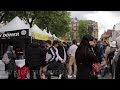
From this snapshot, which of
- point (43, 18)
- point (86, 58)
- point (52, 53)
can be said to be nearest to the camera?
point (86, 58)

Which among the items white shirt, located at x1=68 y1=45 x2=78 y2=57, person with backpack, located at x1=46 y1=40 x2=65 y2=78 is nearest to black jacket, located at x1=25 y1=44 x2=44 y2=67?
person with backpack, located at x1=46 y1=40 x2=65 y2=78

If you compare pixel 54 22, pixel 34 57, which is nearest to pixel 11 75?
pixel 34 57

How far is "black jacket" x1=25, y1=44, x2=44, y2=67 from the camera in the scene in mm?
10172

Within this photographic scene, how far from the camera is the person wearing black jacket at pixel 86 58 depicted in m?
5.65

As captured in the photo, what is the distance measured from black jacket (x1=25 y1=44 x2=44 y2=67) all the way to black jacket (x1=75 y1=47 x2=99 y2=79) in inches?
178

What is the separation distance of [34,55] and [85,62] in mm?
4636

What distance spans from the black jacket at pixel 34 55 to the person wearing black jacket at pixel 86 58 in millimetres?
4503

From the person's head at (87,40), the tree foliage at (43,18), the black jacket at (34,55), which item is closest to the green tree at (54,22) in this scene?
the tree foliage at (43,18)

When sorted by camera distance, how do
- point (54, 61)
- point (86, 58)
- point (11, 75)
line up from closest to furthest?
point (86, 58) → point (54, 61) → point (11, 75)

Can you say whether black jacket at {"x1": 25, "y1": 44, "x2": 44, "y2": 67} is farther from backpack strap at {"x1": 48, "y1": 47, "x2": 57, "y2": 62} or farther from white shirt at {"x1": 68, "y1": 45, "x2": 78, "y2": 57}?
white shirt at {"x1": 68, "y1": 45, "x2": 78, "y2": 57}

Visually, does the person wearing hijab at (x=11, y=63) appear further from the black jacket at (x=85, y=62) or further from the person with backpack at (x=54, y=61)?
the black jacket at (x=85, y=62)

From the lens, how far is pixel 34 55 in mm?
10164

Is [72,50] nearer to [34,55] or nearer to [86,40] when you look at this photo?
[34,55]
